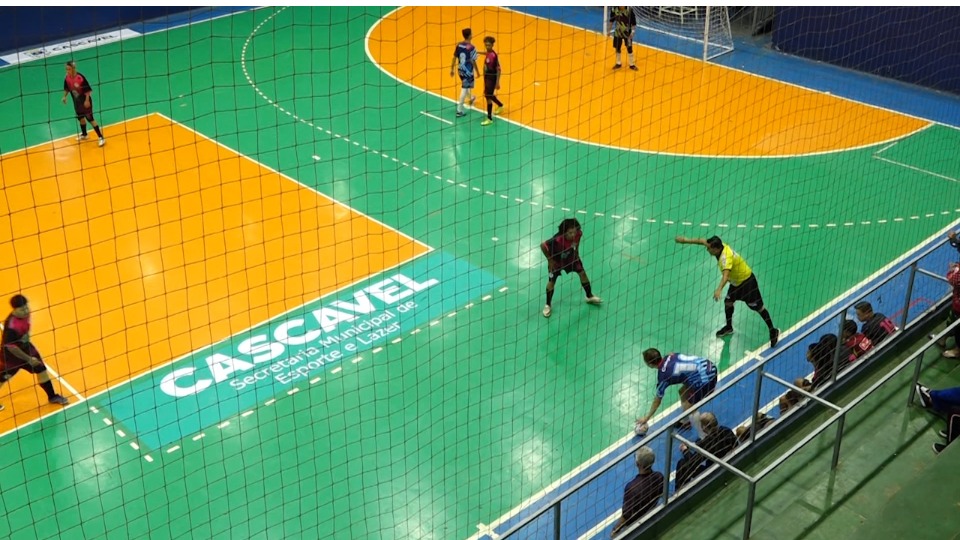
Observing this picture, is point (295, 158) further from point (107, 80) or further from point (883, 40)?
point (883, 40)

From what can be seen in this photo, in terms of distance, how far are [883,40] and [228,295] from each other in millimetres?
14105

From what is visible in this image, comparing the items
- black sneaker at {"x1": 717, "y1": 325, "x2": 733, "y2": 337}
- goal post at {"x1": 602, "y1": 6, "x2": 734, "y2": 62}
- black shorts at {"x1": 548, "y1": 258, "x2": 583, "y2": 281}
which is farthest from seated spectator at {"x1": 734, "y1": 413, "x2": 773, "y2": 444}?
goal post at {"x1": 602, "y1": 6, "x2": 734, "y2": 62}

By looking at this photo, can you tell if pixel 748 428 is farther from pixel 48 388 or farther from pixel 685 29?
pixel 685 29

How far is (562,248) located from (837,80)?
10618 mm

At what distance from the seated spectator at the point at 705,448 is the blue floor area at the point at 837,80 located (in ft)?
38.2

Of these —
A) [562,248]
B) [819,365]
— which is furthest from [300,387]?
[819,365]

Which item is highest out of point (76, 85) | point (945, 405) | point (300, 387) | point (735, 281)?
point (76, 85)

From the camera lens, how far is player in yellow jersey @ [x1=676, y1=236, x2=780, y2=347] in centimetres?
1178

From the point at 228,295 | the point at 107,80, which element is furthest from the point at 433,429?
the point at 107,80

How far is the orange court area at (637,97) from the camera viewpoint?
1794 centimetres

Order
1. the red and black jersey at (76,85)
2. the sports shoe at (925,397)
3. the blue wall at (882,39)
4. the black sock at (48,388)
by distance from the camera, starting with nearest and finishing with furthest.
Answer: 1. the sports shoe at (925,397)
2. the black sock at (48,388)
3. the red and black jersey at (76,85)
4. the blue wall at (882,39)

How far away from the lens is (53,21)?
74.6ft

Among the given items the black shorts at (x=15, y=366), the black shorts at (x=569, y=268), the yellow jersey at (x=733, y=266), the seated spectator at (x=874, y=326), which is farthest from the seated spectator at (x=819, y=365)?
the black shorts at (x=15, y=366)

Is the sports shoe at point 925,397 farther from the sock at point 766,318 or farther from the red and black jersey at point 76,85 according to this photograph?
the red and black jersey at point 76,85
